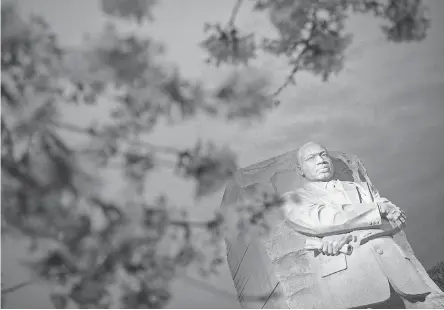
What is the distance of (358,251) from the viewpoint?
338cm

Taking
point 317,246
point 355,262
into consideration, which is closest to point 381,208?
point 355,262

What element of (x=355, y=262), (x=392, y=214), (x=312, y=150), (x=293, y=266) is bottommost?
(x=355, y=262)

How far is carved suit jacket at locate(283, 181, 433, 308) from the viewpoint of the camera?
10.6 ft

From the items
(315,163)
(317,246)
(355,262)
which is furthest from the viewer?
(315,163)

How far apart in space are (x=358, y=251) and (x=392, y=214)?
59cm

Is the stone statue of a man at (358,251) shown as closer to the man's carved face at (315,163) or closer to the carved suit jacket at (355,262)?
the carved suit jacket at (355,262)

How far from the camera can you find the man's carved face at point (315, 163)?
395 centimetres

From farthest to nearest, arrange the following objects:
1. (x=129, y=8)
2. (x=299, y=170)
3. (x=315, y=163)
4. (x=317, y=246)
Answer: (x=299, y=170), (x=315, y=163), (x=317, y=246), (x=129, y=8)

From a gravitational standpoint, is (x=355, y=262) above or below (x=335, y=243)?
below

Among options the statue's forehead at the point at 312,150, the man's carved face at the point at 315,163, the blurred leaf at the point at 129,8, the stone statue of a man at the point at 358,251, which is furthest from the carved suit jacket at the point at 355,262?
the blurred leaf at the point at 129,8

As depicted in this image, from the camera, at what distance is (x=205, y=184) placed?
5.57ft

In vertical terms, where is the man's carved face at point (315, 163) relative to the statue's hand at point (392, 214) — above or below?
above

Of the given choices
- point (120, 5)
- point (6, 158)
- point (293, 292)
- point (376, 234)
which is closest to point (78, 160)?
point (6, 158)

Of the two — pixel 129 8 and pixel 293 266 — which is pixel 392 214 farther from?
pixel 129 8
